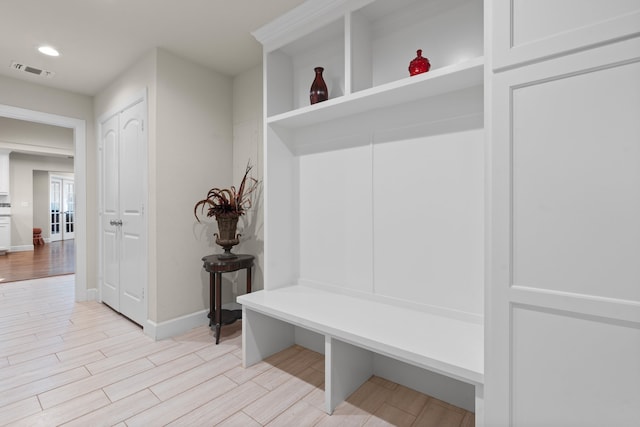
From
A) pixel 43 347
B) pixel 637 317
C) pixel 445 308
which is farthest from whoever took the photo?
pixel 43 347

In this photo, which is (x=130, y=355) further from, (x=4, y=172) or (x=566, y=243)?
(x=4, y=172)

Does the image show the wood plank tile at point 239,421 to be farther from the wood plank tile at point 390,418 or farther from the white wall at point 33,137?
the white wall at point 33,137

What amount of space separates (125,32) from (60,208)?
968 centimetres

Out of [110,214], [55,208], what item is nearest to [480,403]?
[110,214]

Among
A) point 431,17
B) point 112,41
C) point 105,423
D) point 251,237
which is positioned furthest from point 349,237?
point 112,41

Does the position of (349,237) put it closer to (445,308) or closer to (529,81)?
(445,308)

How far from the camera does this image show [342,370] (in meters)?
1.79

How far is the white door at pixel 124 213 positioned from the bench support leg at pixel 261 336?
1.19 m

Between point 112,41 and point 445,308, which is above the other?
point 112,41

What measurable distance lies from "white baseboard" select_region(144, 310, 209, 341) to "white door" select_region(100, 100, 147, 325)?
204 mm

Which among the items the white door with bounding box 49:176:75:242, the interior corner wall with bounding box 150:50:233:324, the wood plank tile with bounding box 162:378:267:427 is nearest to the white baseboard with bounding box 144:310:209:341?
the interior corner wall with bounding box 150:50:233:324

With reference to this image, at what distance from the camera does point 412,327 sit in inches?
64.1

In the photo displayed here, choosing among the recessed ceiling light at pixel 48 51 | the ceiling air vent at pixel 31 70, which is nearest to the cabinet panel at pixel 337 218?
the recessed ceiling light at pixel 48 51

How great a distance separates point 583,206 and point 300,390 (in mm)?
1734
